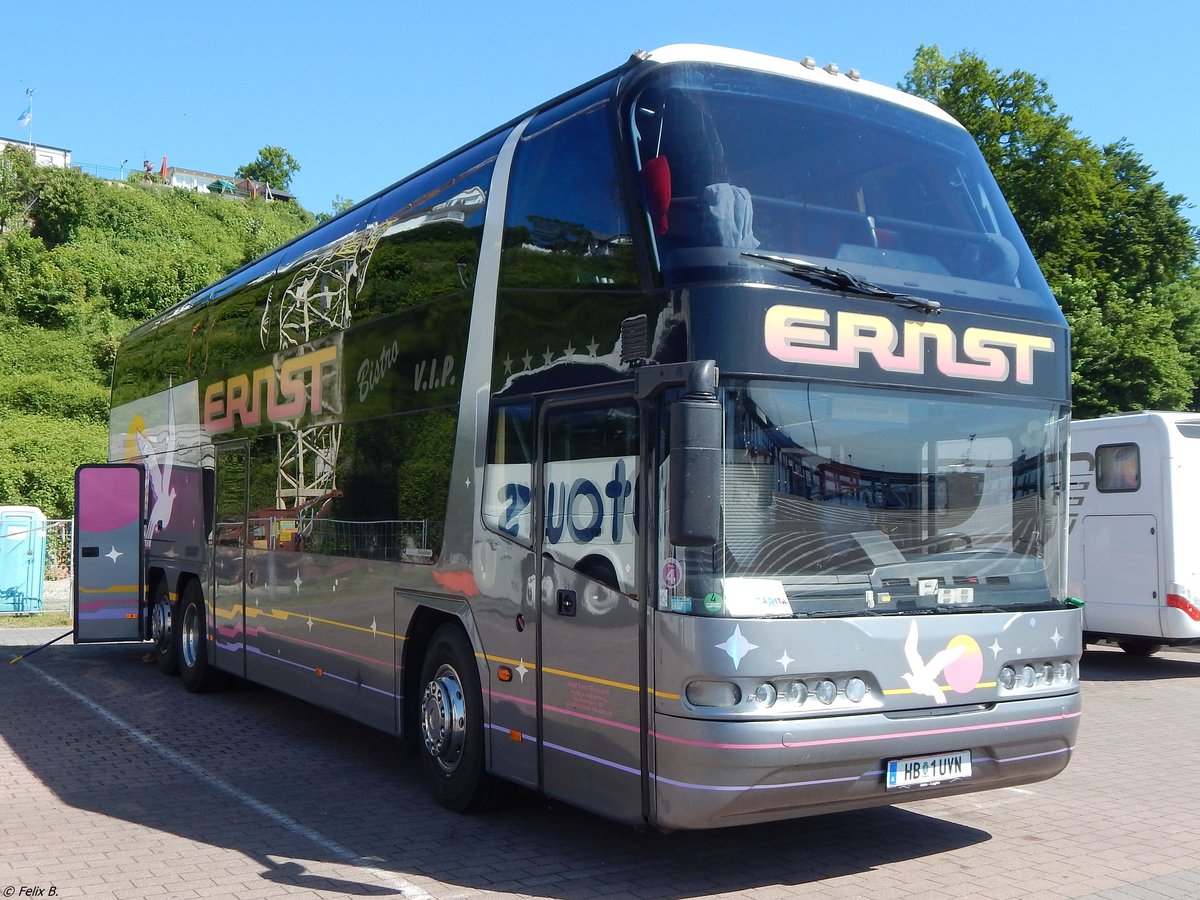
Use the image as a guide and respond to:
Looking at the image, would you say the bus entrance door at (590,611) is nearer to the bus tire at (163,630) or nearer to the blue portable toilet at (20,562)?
the bus tire at (163,630)

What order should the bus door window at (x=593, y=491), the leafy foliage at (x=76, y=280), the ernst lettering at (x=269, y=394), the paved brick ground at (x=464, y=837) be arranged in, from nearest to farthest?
the bus door window at (x=593, y=491), the paved brick ground at (x=464, y=837), the ernst lettering at (x=269, y=394), the leafy foliage at (x=76, y=280)

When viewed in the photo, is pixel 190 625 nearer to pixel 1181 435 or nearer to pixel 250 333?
pixel 250 333

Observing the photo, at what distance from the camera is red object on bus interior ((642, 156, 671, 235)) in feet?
19.4

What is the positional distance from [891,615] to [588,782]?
176 centimetres

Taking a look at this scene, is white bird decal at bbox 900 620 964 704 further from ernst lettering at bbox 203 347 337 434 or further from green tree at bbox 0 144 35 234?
green tree at bbox 0 144 35 234

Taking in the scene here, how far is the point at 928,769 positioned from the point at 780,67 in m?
3.81

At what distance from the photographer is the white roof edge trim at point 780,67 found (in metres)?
6.30

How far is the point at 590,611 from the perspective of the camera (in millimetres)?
6203

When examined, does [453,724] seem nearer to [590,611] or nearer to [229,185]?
[590,611]

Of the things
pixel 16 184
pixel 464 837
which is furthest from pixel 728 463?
pixel 16 184

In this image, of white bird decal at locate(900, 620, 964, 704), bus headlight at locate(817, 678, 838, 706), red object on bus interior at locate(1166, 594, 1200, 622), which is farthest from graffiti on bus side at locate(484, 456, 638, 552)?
red object on bus interior at locate(1166, 594, 1200, 622)

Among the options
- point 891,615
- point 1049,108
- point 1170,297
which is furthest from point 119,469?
point 1049,108

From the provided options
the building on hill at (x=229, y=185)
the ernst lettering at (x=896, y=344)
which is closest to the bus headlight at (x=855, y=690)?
the ernst lettering at (x=896, y=344)

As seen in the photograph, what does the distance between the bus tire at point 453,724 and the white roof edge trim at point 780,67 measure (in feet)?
12.1
